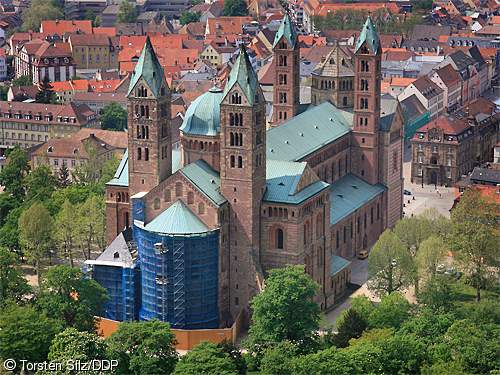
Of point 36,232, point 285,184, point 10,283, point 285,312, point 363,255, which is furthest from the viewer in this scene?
point 363,255

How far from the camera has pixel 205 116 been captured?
153 m

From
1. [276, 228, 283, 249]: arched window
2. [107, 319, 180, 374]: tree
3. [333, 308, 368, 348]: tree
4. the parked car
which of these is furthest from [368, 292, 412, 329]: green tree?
the parked car

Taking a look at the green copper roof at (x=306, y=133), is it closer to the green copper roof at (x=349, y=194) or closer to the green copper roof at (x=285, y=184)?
the green copper roof at (x=349, y=194)

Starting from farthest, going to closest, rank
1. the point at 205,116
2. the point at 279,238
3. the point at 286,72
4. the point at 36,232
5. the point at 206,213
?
the point at 286,72, the point at 36,232, the point at 205,116, the point at 279,238, the point at 206,213

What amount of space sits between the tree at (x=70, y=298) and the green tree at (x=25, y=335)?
5020mm

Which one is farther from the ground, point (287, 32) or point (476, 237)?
point (287, 32)

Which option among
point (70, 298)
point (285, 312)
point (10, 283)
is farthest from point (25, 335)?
point (285, 312)

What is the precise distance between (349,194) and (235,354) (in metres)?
57.5

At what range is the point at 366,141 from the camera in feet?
627

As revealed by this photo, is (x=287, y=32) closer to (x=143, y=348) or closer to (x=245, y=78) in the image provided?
(x=245, y=78)

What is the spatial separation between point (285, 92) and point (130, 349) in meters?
74.1

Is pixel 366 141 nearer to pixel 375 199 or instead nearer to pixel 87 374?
pixel 375 199

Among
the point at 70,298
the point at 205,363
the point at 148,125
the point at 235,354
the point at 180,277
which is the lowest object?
the point at 235,354

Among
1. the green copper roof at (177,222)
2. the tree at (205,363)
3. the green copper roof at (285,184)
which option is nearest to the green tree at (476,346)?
the tree at (205,363)
